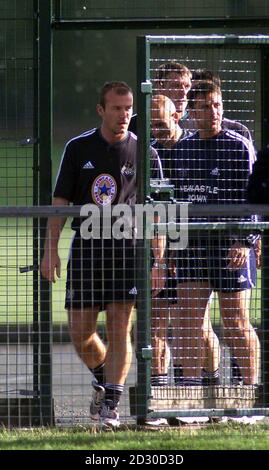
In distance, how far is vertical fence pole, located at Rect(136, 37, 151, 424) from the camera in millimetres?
6844

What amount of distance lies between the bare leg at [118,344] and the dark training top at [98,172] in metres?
0.72

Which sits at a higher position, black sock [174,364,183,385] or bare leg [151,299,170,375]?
bare leg [151,299,170,375]

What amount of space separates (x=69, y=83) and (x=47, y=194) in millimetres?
5071

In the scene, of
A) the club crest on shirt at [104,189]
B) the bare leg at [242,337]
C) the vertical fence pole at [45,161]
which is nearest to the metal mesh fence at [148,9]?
the vertical fence pole at [45,161]

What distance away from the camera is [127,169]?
24.9 ft

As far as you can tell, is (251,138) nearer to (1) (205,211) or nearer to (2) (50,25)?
(1) (205,211)

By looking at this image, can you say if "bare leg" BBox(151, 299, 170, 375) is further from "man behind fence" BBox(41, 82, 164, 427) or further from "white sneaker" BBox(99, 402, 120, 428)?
"white sneaker" BBox(99, 402, 120, 428)

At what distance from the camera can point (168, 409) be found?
7.03 meters

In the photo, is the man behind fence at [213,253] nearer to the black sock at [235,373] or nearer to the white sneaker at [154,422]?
the black sock at [235,373]

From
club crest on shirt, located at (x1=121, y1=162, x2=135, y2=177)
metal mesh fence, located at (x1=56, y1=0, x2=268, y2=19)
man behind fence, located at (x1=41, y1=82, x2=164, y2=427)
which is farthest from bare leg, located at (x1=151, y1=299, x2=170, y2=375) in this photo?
metal mesh fence, located at (x1=56, y1=0, x2=268, y2=19)

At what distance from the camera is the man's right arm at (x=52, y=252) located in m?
7.16

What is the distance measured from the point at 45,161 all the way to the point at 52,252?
754mm

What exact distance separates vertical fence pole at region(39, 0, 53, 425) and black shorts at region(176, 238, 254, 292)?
3.03 ft

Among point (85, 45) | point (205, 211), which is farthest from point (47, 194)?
point (85, 45)
